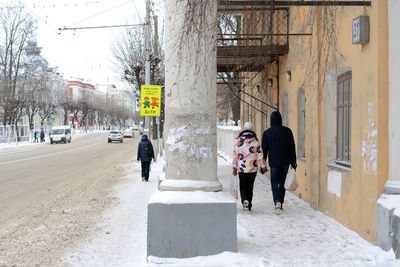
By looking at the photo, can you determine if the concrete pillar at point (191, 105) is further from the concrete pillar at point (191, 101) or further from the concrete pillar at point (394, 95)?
the concrete pillar at point (394, 95)

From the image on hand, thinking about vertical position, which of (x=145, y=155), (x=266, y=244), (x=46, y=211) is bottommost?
(x=46, y=211)

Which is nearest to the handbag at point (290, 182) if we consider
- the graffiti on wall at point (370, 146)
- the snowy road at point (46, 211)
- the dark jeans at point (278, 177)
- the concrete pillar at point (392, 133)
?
the dark jeans at point (278, 177)

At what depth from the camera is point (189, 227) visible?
16.0 feet

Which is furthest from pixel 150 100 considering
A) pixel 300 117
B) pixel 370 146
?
pixel 370 146

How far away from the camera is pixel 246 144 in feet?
25.9

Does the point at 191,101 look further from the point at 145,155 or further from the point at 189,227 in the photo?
the point at 145,155

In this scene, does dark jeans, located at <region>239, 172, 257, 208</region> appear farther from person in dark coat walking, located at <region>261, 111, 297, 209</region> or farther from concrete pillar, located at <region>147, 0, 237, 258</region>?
concrete pillar, located at <region>147, 0, 237, 258</region>

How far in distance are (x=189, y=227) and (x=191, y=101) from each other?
4.60 ft

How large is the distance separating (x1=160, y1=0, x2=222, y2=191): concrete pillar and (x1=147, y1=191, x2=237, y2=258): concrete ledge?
35cm

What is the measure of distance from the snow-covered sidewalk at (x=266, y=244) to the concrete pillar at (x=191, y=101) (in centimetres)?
85

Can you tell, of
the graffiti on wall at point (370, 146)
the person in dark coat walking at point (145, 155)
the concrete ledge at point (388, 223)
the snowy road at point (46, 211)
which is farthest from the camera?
the person in dark coat walking at point (145, 155)

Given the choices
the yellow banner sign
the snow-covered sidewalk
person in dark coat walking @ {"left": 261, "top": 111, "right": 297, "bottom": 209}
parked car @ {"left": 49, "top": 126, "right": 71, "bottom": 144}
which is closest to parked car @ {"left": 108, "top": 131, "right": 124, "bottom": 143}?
parked car @ {"left": 49, "top": 126, "right": 71, "bottom": 144}

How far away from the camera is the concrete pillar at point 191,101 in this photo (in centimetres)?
522

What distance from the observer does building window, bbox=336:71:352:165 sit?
718 cm
